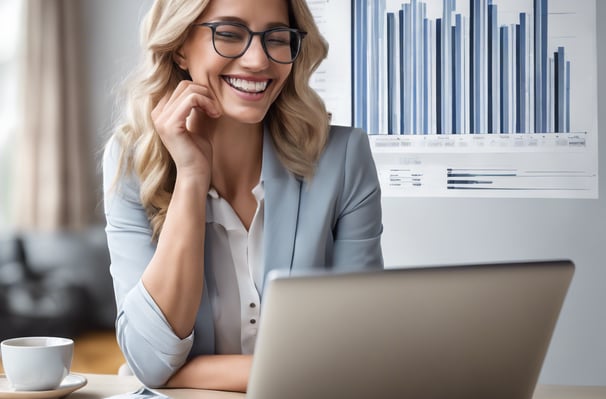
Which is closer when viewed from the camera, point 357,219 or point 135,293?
point 135,293

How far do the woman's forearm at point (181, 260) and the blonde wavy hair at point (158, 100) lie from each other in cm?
8

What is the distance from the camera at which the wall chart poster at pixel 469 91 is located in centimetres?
293

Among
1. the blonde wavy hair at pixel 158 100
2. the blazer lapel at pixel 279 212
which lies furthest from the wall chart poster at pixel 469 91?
the blazer lapel at pixel 279 212

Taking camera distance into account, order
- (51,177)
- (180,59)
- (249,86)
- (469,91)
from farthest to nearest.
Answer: (51,177) < (469,91) < (180,59) < (249,86)

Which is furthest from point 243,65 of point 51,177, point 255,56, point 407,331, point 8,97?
point 8,97

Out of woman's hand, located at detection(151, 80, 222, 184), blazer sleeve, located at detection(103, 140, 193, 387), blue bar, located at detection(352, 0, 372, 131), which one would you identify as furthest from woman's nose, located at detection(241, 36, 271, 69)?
blue bar, located at detection(352, 0, 372, 131)

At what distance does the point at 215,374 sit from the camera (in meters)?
1.27

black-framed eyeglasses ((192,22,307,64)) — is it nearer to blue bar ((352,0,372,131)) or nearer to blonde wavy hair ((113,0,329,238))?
blonde wavy hair ((113,0,329,238))

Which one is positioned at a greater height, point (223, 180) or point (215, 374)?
point (223, 180)

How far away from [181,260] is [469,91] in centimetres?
194

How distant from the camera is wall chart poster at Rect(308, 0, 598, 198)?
Answer: 293cm

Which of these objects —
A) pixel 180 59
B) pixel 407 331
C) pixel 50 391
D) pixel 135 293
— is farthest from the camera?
pixel 180 59

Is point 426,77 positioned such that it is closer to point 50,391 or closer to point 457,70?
point 457,70

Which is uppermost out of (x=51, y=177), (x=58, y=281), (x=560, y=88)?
(x=560, y=88)
